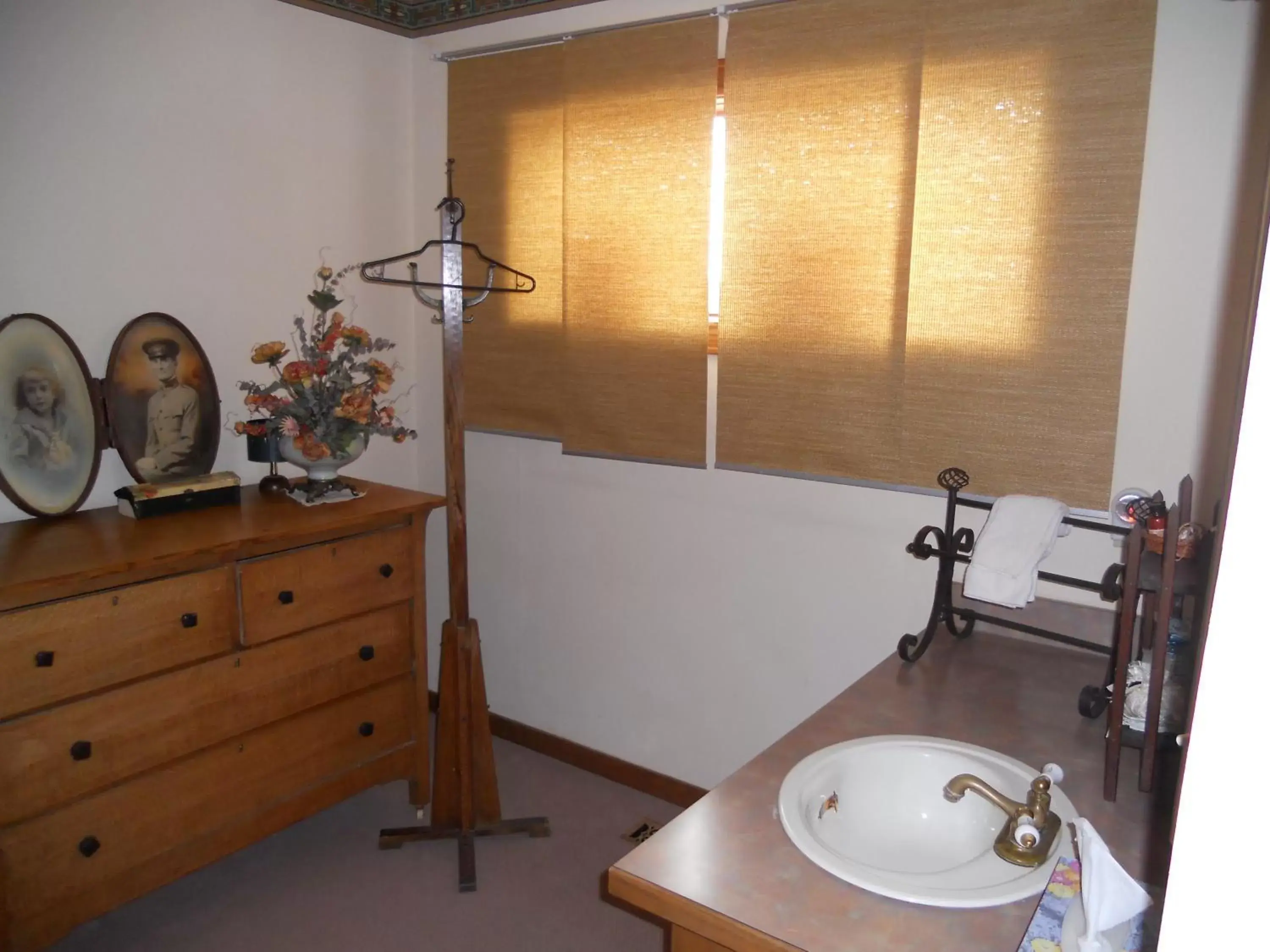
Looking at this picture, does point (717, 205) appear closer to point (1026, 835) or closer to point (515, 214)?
point (515, 214)

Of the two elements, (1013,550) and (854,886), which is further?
(1013,550)

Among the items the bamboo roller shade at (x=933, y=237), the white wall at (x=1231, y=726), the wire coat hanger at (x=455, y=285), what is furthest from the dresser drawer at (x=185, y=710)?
the white wall at (x=1231, y=726)

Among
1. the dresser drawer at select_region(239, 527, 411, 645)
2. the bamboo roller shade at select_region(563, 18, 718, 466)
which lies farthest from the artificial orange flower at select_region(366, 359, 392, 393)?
the bamboo roller shade at select_region(563, 18, 718, 466)

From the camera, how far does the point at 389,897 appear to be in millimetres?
2307

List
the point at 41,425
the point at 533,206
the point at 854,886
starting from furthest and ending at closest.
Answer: the point at 533,206 → the point at 41,425 → the point at 854,886

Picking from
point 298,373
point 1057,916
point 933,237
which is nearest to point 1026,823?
point 1057,916

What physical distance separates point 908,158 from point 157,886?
2399mm

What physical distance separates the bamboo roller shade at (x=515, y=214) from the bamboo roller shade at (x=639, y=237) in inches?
3.3

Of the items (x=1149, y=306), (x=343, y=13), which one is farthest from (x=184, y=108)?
(x=1149, y=306)

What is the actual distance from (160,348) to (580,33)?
4.79 feet

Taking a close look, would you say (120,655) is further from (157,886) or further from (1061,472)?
(1061,472)

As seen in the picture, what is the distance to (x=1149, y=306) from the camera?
1.86m

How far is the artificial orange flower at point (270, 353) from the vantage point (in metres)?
2.41

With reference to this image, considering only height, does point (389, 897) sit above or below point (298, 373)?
below
